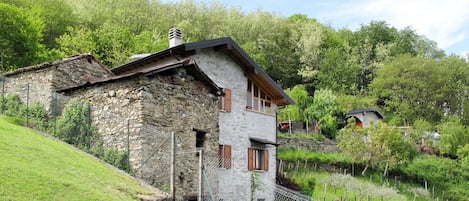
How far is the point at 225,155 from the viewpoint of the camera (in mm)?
23328

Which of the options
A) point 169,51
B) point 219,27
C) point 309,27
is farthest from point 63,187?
→ point 309,27

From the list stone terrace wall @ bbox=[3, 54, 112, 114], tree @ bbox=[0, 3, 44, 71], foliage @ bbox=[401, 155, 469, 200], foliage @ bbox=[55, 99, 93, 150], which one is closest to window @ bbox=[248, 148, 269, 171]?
stone terrace wall @ bbox=[3, 54, 112, 114]

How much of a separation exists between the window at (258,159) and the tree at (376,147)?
45.5 ft

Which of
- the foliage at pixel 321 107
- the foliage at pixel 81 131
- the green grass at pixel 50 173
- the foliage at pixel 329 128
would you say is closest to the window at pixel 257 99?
the foliage at pixel 81 131

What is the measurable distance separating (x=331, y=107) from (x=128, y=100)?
1232 inches

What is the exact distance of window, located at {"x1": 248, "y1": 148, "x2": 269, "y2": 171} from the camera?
25156mm

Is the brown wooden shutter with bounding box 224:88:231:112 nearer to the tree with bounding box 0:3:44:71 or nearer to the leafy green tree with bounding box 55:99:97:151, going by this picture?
the leafy green tree with bounding box 55:99:97:151

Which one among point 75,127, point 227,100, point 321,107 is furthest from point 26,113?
point 321,107

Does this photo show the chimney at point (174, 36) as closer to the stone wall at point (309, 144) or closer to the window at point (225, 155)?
the window at point (225, 155)

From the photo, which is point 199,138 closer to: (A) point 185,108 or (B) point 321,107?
(A) point 185,108

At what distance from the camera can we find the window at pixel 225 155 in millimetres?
22891

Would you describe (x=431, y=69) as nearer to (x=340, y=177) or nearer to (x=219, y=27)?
(x=219, y=27)

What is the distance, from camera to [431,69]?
6041cm

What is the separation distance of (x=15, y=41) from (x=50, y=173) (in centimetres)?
1887
